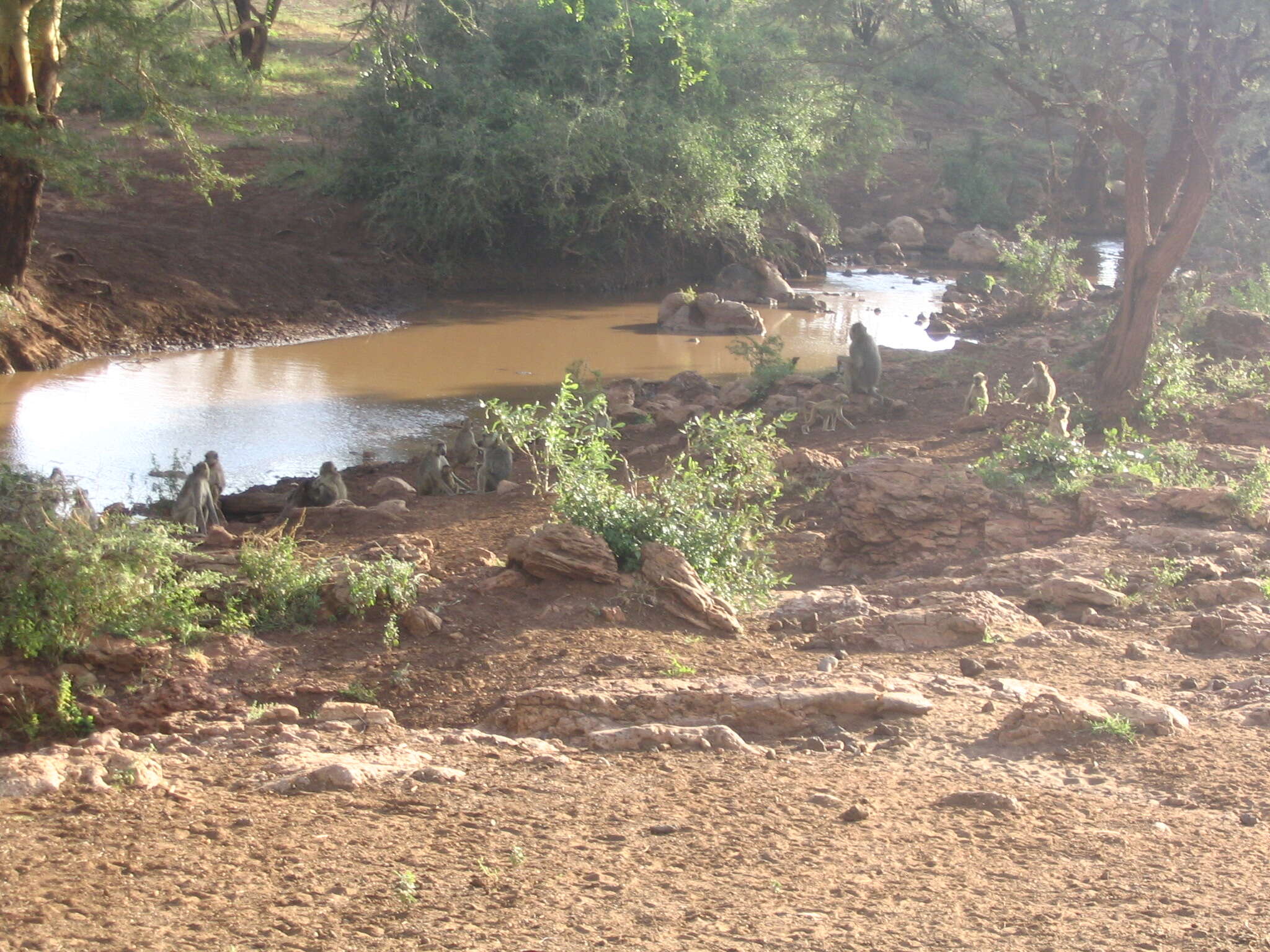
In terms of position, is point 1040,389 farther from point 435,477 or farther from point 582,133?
point 582,133

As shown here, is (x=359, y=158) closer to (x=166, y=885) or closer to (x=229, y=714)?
(x=229, y=714)

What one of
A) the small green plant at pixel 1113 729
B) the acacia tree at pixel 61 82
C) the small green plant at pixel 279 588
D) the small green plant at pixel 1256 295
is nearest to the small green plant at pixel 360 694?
the small green plant at pixel 279 588

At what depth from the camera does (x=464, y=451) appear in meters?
12.6

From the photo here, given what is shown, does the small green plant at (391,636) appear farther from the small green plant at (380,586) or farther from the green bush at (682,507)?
the green bush at (682,507)

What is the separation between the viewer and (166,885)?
12.5 ft

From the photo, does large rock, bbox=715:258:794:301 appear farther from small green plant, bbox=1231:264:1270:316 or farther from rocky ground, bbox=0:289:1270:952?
rocky ground, bbox=0:289:1270:952

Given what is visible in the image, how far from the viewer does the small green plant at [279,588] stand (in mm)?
6407

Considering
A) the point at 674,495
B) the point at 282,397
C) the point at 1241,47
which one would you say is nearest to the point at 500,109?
the point at 282,397

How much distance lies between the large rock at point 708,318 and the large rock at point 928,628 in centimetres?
1553

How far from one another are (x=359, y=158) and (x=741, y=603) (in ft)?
67.1

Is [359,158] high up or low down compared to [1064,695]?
up

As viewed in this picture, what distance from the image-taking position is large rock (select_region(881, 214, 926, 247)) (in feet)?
113

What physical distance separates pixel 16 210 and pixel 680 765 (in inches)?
507

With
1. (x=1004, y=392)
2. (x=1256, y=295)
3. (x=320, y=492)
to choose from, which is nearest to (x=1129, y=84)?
(x=1004, y=392)
